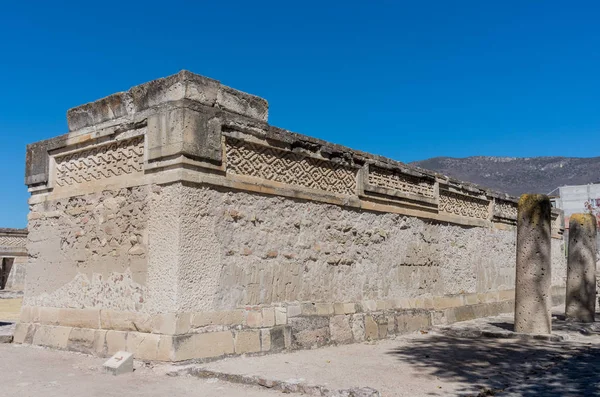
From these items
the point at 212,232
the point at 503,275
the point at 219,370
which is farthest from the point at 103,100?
the point at 503,275

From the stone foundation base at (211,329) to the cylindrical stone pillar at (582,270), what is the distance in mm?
3347

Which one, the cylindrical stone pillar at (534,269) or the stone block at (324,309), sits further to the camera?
the cylindrical stone pillar at (534,269)

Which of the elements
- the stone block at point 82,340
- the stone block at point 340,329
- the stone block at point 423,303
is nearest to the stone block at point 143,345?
the stone block at point 82,340

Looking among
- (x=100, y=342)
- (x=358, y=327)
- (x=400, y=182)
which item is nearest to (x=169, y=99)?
(x=100, y=342)

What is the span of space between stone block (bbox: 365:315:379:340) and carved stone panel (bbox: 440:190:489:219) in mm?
2841

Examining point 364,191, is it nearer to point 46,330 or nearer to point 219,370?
point 219,370

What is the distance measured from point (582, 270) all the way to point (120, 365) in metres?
7.94

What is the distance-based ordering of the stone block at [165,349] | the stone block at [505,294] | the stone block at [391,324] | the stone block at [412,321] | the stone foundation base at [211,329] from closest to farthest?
the stone block at [165,349]
the stone foundation base at [211,329]
the stone block at [391,324]
the stone block at [412,321]
the stone block at [505,294]

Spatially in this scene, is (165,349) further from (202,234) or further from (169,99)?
(169,99)

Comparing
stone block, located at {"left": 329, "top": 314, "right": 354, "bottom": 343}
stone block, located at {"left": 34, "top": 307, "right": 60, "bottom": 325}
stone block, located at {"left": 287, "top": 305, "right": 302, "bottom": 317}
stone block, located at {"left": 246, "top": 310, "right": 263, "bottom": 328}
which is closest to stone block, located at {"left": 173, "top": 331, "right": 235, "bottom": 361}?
stone block, located at {"left": 246, "top": 310, "right": 263, "bottom": 328}

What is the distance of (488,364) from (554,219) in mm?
9826

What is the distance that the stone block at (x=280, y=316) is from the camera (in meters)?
6.05

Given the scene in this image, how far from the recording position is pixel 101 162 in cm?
616

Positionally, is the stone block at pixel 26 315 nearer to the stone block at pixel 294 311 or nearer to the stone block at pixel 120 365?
the stone block at pixel 120 365
